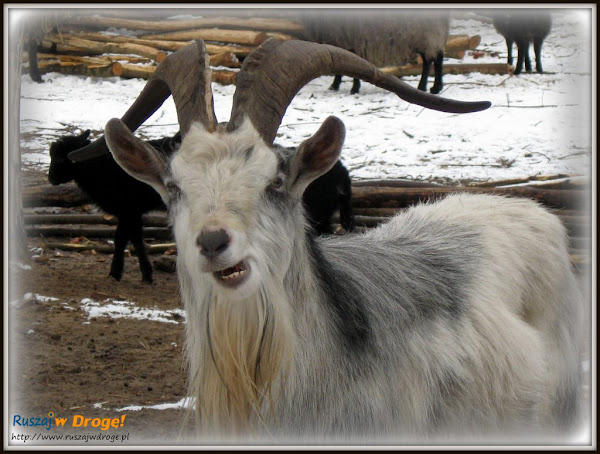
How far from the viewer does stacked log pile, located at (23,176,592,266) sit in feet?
32.8

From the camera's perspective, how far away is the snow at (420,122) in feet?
39.6

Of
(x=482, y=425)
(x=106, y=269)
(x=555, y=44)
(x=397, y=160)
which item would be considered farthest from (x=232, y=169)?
(x=555, y=44)

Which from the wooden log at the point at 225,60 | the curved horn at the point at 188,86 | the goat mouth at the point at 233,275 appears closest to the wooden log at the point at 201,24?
the wooden log at the point at 225,60

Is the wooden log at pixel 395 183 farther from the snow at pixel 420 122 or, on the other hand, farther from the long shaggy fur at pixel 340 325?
the long shaggy fur at pixel 340 325

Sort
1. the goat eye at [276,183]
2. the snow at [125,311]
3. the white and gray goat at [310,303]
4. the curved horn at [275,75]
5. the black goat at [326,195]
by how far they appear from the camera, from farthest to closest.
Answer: the black goat at [326,195], the snow at [125,311], the curved horn at [275,75], the goat eye at [276,183], the white and gray goat at [310,303]

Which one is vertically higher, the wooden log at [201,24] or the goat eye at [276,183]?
the wooden log at [201,24]

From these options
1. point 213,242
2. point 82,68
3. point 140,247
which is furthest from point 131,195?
point 82,68

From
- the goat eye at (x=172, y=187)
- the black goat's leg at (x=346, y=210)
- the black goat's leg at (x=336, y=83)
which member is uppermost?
the black goat's leg at (x=336, y=83)

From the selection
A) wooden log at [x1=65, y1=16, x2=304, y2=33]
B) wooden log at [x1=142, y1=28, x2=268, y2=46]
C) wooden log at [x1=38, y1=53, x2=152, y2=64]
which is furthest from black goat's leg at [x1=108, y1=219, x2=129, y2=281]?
wooden log at [x1=65, y1=16, x2=304, y2=33]

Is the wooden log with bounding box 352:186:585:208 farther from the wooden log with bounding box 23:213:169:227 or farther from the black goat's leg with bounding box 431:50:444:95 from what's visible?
the black goat's leg with bounding box 431:50:444:95

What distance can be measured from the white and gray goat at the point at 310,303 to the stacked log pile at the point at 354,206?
211 inches

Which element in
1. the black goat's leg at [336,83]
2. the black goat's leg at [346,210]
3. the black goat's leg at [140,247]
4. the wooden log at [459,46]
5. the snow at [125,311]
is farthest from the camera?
the wooden log at [459,46]

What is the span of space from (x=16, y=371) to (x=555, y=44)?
16.0 metres

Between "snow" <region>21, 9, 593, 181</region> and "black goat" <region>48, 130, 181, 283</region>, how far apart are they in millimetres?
2382
